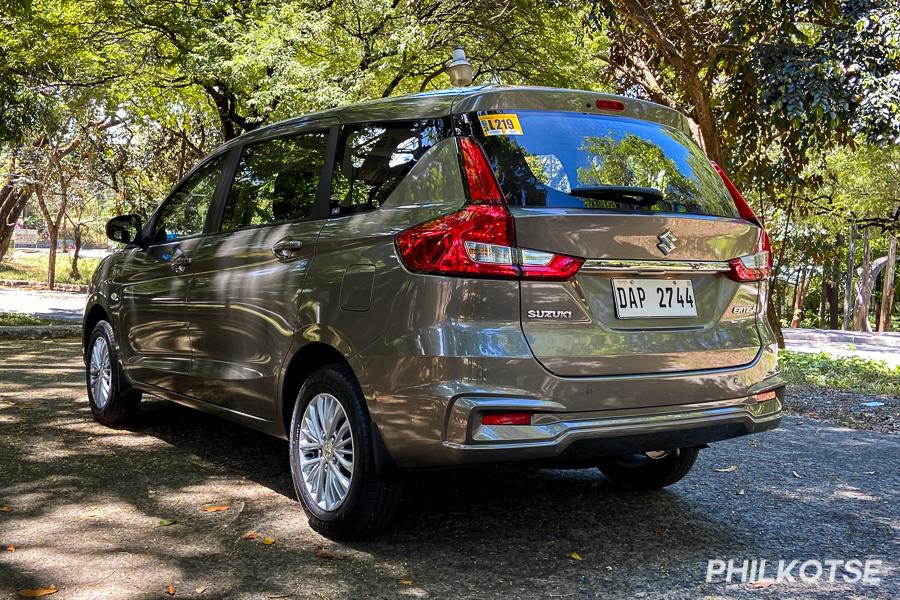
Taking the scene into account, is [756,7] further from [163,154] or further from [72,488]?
[163,154]

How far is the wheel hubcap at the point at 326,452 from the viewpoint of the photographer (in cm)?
378

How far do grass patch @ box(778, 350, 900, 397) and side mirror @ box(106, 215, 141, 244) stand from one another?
6694 mm

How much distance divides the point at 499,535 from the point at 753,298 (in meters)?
1.52

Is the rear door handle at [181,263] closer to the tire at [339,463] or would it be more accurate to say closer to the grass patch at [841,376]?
the tire at [339,463]

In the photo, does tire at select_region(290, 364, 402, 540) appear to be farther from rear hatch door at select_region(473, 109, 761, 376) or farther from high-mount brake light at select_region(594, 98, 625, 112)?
high-mount brake light at select_region(594, 98, 625, 112)

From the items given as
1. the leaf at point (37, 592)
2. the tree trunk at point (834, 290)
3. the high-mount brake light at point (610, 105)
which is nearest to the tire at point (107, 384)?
the leaf at point (37, 592)

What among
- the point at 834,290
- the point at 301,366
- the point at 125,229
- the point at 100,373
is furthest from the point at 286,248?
the point at 834,290

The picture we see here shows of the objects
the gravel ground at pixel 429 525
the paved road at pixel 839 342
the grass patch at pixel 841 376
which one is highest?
the grass patch at pixel 841 376

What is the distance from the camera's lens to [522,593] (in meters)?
3.26

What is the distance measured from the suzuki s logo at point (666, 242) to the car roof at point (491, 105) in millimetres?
644

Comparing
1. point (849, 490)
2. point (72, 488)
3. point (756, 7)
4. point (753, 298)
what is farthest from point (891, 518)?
point (756, 7)

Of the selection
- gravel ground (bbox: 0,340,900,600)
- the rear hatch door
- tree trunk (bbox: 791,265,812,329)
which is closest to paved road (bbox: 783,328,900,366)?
tree trunk (bbox: 791,265,812,329)

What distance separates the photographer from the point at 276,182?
457 cm

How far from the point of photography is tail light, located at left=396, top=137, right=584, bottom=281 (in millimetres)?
3285
